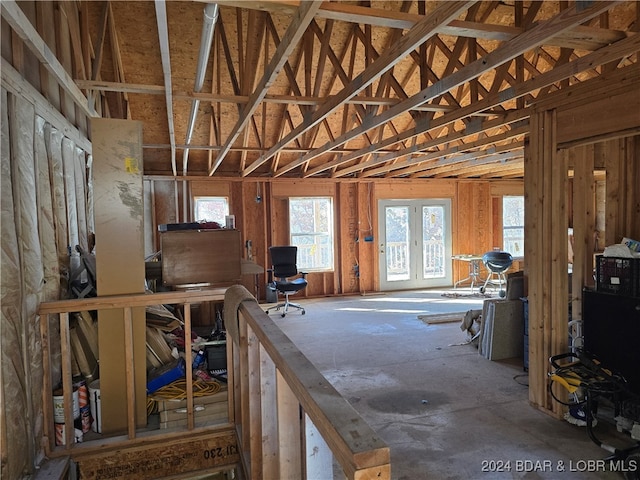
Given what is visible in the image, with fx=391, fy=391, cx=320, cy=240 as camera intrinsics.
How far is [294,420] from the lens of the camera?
1.43 m

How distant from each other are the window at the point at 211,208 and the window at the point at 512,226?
6.62 metres

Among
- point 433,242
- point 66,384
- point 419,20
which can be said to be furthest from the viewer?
point 433,242

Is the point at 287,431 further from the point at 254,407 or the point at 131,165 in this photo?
the point at 131,165

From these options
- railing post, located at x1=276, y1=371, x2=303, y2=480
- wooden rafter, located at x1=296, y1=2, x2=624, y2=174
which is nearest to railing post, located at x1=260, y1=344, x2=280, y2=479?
railing post, located at x1=276, y1=371, x2=303, y2=480

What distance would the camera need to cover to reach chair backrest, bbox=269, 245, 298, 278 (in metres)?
6.89

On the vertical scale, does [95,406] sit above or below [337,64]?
below

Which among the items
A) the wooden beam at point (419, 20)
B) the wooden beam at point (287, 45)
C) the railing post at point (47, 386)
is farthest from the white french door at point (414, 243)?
the railing post at point (47, 386)

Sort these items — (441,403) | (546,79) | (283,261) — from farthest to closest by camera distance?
(283,261) < (441,403) < (546,79)

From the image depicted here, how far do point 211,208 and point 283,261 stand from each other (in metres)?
1.99

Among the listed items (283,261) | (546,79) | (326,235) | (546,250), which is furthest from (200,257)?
(326,235)

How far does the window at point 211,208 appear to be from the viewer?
7676 millimetres

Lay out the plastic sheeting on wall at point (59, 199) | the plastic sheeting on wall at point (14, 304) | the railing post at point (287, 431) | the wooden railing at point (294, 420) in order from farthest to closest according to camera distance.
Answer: the plastic sheeting on wall at point (59, 199) < the plastic sheeting on wall at point (14, 304) < the railing post at point (287, 431) < the wooden railing at point (294, 420)

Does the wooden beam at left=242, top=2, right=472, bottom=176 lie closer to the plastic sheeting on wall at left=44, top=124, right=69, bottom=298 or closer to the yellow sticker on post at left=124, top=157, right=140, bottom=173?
the yellow sticker on post at left=124, top=157, right=140, bottom=173

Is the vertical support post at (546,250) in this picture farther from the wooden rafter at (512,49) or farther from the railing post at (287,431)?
the railing post at (287,431)
